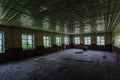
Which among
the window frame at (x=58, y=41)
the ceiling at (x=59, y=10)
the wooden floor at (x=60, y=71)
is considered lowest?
the wooden floor at (x=60, y=71)

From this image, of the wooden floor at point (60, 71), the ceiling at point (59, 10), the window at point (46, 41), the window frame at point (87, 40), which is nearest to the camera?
the ceiling at point (59, 10)

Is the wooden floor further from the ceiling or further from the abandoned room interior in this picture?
the ceiling

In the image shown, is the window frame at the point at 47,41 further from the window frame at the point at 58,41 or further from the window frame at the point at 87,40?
the window frame at the point at 87,40

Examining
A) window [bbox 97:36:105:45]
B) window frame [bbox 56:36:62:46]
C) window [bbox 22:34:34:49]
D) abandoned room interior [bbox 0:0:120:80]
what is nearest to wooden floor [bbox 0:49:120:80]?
abandoned room interior [bbox 0:0:120:80]

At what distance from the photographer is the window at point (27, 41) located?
8005 millimetres

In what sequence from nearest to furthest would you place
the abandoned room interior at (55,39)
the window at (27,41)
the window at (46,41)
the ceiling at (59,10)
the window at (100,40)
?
the ceiling at (59,10)
the abandoned room interior at (55,39)
the window at (27,41)
the window at (46,41)
the window at (100,40)

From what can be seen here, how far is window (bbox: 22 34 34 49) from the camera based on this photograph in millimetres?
8005

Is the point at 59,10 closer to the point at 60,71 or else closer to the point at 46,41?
the point at 60,71

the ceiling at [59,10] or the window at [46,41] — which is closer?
the ceiling at [59,10]

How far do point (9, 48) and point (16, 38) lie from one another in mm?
943

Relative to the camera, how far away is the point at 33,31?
8836 mm

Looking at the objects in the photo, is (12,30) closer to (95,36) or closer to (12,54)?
(12,54)

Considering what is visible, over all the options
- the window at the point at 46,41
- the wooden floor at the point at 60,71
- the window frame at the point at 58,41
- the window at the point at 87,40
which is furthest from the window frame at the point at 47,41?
the window at the point at 87,40

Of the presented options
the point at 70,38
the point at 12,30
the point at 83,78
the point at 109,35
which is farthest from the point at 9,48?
the point at 109,35
